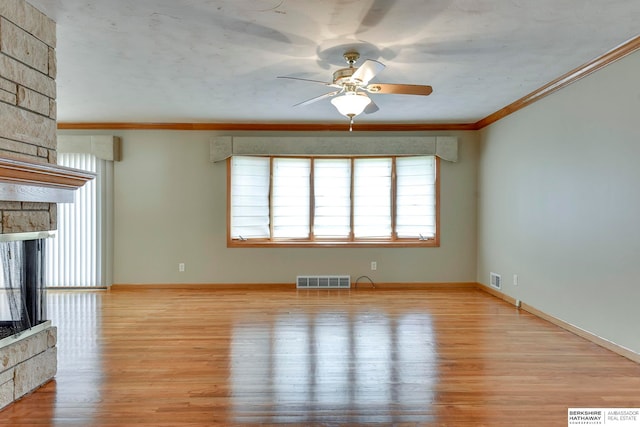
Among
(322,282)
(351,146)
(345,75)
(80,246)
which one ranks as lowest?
(322,282)

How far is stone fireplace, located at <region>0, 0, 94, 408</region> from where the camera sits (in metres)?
2.31

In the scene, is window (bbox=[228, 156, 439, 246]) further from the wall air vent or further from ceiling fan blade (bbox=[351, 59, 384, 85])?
ceiling fan blade (bbox=[351, 59, 384, 85])

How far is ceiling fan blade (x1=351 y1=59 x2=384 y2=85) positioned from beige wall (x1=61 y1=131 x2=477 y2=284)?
346 centimetres

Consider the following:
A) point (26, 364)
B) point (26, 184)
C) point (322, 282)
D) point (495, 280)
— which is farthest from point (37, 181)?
point (495, 280)

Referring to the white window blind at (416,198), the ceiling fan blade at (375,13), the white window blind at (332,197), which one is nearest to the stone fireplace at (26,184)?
the ceiling fan blade at (375,13)

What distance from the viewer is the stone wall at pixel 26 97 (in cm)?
231

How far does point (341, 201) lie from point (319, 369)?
3.50 metres

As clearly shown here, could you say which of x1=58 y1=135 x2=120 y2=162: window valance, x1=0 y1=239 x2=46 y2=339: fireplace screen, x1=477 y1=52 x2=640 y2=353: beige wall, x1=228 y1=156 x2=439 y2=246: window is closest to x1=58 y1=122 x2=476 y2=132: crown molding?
x1=58 y1=135 x2=120 y2=162: window valance

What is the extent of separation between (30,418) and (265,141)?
435cm

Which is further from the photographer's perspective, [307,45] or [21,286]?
[307,45]

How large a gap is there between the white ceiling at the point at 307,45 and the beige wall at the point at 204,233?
1282 millimetres

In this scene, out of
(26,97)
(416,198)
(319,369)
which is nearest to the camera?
(26,97)

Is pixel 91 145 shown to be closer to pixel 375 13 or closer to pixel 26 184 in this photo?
pixel 26 184

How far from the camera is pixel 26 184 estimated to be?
235 centimetres
